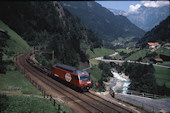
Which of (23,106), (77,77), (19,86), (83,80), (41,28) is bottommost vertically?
(19,86)

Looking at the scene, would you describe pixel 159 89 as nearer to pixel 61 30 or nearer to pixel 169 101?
pixel 169 101

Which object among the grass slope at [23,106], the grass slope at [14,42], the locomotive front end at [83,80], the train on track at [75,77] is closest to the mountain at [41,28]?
the grass slope at [14,42]

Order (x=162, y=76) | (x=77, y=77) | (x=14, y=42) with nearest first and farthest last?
(x=77, y=77), (x=14, y=42), (x=162, y=76)

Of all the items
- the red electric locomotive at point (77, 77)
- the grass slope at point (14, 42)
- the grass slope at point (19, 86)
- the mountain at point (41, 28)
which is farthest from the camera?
the mountain at point (41, 28)

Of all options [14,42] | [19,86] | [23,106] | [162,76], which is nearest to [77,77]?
[19,86]

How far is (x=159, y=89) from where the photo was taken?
8094 cm

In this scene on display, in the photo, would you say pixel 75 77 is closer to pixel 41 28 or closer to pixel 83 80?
pixel 83 80

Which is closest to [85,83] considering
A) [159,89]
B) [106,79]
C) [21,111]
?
[21,111]

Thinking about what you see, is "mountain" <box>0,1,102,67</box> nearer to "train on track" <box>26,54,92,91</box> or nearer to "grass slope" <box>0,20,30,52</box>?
"grass slope" <box>0,20,30,52</box>

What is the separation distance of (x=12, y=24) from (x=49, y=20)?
57189 mm

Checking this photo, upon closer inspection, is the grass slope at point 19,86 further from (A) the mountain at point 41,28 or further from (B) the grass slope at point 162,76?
(B) the grass slope at point 162,76

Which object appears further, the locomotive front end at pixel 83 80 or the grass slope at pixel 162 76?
the grass slope at pixel 162 76

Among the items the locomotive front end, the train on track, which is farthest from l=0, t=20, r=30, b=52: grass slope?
the locomotive front end

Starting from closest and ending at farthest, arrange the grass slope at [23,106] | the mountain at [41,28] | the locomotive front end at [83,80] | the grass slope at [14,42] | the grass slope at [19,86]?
1. the grass slope at [23,106]
2. the grass slope at [19,86]
3. the locomotive front end at [83,80]
4. the grass slope at [14,42]
5. the mountain at [41,28]
